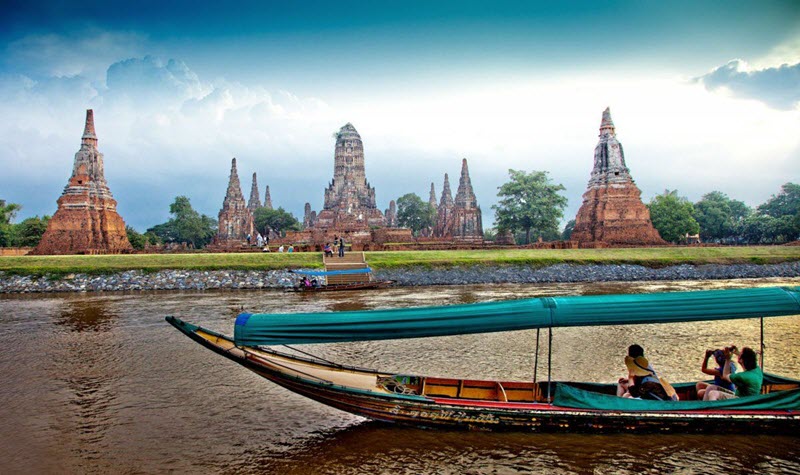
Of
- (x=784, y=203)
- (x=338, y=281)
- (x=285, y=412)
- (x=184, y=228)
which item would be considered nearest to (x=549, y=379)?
(x=285, y=412)

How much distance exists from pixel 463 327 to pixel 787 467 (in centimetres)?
487

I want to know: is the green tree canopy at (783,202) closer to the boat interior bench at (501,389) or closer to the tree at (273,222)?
the tree at (273,222)

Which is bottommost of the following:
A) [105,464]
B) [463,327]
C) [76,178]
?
[105,464]

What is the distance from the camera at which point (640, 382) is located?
8750 mm

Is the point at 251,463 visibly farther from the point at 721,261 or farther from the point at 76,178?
the point at 76,178

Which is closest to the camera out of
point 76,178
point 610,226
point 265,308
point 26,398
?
point 26,398

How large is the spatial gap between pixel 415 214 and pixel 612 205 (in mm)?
47037

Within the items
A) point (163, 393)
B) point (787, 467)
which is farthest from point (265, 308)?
point (787, 467)

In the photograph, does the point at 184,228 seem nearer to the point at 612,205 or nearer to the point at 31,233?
the point at 31,233

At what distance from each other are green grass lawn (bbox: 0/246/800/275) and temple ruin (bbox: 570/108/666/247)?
8702 millimetres

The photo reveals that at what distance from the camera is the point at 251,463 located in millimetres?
7836

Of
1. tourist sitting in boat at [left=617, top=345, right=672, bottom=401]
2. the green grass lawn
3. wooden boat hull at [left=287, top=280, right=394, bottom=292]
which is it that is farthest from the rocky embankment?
tourist sitting in boat at [left=617, top=345, right=672, bottom=401]

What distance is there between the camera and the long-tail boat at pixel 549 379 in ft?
27.1

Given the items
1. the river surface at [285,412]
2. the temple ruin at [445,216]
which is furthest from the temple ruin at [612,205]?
the river surface at [285,412]
